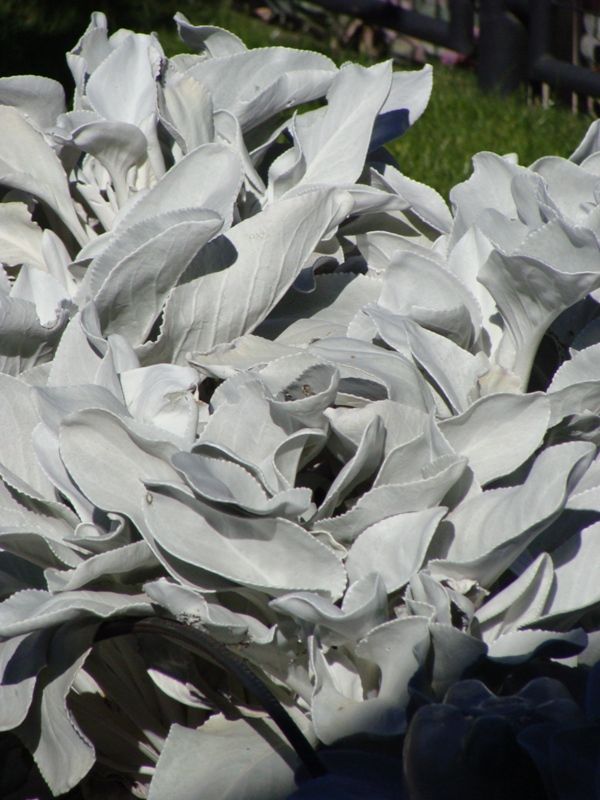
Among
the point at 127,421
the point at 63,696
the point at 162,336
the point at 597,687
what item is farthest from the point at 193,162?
the point at 597,687

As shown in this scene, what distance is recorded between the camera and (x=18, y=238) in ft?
5.22

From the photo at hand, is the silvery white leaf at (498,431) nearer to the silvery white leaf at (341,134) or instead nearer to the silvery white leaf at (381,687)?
the silvery white leaf at (381,687)

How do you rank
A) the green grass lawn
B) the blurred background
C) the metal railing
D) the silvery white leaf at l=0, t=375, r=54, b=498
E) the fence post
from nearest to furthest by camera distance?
the silvery white leaf at l=0, t=375, r=54, b=498 → the green grass lawn → the blurred background → the metal railing → the fence post

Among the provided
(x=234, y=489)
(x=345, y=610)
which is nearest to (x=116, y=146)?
(x=234, y=489)

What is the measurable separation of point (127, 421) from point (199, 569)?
0.53ft

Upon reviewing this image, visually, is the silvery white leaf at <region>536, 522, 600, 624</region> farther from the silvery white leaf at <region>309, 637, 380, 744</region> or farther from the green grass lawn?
the green grass lawn

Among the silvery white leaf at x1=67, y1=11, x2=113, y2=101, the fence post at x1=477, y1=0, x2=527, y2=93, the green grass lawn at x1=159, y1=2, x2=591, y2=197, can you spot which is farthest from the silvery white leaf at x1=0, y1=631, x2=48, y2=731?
the fence post at x1=477, y1=0, x2=527, y2=93

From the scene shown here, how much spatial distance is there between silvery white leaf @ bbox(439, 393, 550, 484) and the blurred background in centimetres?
297

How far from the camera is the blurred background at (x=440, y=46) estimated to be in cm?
477

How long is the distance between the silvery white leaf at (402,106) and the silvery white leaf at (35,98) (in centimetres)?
46

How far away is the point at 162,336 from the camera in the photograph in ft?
4.32

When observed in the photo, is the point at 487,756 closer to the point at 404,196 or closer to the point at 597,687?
the point at 597,687

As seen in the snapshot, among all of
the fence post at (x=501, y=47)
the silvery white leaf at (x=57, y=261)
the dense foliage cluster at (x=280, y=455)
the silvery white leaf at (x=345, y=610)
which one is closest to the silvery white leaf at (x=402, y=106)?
the dense foliage cluster at (x=280, y=455)

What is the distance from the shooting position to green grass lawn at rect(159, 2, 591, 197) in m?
4.43
